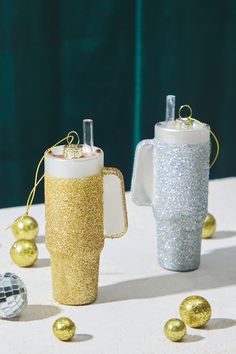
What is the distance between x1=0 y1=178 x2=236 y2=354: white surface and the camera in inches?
30.5

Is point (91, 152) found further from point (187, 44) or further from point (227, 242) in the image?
point (187, 44)

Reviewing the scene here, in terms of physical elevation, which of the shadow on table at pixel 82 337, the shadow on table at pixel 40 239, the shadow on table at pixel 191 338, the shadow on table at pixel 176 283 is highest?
the shadow on table at pixel 82 337

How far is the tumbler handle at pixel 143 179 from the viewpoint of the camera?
999mm

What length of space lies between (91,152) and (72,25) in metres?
0.96

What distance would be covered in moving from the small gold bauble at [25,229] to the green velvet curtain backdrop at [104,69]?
73 centimetres

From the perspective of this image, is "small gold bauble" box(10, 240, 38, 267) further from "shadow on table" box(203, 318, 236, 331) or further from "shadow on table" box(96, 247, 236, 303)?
"shadow on table" box(203, 318, 236, 331)

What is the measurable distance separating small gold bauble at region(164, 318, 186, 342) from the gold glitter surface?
131 mm

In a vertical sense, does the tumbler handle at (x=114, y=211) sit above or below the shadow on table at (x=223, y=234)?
above

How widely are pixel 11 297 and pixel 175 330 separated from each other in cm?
19

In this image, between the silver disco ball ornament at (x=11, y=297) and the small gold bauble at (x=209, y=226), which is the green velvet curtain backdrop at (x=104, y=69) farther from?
the silver disco ball ornament at (x=11, y=297)

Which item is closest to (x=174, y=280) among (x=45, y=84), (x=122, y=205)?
(x=122, y=205)

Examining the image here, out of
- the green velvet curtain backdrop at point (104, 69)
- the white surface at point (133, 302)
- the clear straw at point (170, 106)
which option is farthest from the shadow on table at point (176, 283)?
the green velvet curtain backdrop at point (104, 69)

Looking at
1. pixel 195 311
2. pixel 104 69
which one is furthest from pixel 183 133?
pixel 104 69

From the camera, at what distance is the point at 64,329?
77 cm
